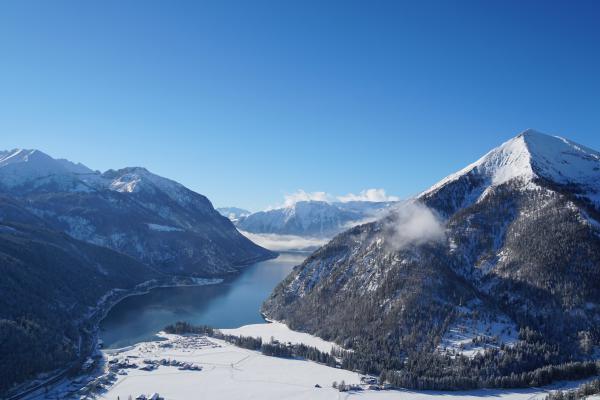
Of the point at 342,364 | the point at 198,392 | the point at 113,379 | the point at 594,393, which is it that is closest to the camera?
the point at 594,393

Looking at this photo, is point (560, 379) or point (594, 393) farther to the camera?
point (560, 379)

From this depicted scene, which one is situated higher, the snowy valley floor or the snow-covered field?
the snow-covered field

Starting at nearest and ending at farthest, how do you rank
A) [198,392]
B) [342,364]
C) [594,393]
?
1. [594,393]
2. [198,392]
3. [342,364]

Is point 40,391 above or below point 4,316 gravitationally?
below

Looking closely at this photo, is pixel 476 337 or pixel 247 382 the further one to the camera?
pixel 476 337

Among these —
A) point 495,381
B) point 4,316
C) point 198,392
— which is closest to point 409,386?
point 495,381

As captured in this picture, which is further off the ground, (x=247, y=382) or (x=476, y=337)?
(x=476, y=337)

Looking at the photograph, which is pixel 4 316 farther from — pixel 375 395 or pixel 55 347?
pixel 375 395

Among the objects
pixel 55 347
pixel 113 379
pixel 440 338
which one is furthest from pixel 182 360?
pixel 440 338

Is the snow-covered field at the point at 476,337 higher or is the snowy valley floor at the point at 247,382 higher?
the snow-covered field at the point at 476,337

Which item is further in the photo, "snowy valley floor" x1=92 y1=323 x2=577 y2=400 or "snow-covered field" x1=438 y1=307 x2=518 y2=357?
"snow-covered field" x1=438 y1=307 x2=518 y2=357

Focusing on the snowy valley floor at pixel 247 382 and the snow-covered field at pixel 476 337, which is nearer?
the snowy valley floor at pixel 247 382
